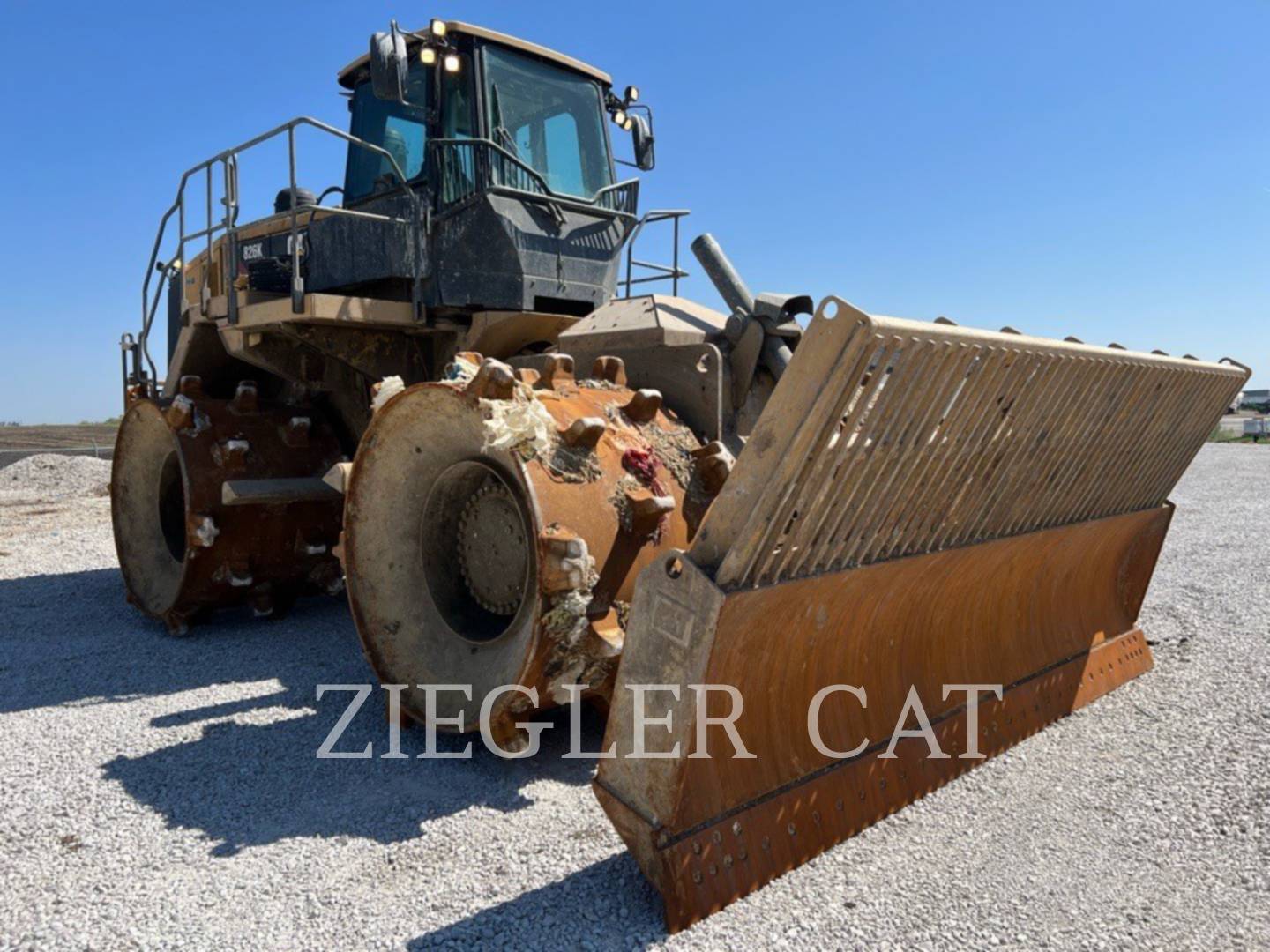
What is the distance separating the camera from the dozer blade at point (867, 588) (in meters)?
2.32

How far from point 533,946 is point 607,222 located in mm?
3918

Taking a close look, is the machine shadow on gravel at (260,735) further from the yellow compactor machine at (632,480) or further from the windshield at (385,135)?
the windshield at (385,135)

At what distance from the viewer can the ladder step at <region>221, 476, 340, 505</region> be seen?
4.85 m

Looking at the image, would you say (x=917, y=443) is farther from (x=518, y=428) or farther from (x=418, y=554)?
(x=418, y=554)

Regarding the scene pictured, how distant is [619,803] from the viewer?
7.99ft

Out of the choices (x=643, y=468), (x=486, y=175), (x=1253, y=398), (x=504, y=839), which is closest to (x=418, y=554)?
(x=643, y=468)

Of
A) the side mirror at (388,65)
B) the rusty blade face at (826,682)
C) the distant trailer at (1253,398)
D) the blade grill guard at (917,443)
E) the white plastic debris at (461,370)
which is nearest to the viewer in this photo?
the blade grill guard at (917,443)

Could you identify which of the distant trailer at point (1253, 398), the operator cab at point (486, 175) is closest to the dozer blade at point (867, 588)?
the operator cab at point (486, 175)

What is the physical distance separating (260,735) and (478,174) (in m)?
2.86

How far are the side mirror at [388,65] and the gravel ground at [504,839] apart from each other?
2.68 m

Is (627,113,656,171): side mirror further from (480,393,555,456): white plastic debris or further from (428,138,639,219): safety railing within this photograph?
(480,393,555,456): white plastic debris

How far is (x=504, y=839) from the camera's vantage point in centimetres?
278

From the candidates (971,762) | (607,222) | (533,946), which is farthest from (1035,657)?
(607,222)

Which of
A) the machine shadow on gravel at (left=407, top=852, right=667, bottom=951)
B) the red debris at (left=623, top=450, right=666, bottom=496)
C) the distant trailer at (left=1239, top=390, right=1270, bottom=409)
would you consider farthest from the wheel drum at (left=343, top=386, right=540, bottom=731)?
the distant trailer at (left=1239, top=390, right=1270, bottom=409)
